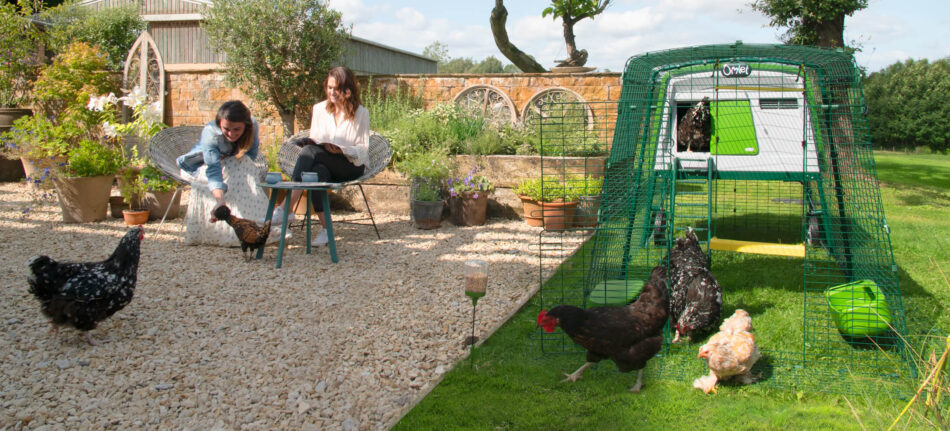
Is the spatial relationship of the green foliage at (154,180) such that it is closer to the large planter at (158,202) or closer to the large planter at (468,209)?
the large planter at (158,202)

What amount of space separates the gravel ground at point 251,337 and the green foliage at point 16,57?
4878 mm

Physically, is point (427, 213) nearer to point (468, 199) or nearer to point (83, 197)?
point (468, 199)

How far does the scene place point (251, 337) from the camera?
328 centimetres

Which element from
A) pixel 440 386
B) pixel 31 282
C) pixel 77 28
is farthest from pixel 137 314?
pixel 77 28

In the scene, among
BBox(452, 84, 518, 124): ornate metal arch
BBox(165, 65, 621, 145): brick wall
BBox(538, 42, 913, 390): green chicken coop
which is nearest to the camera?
BBox(538, 42, 913, 390): green chicken coop

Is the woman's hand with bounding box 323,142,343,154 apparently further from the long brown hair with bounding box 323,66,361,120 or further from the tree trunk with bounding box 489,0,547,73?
the tree trunk with bounding box 489,0,547,73

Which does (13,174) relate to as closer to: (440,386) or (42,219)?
(42,219)

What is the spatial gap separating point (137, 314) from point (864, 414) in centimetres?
380

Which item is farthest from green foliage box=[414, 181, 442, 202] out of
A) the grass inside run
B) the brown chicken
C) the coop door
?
the brown chicken

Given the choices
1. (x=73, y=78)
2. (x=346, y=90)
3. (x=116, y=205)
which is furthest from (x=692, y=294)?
(x=73, y=78)

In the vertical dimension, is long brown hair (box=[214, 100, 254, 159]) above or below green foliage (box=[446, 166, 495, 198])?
above

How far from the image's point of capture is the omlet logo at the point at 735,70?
11.7 feet

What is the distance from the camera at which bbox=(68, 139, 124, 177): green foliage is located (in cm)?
588

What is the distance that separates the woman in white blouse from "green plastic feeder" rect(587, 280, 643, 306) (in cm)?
277
